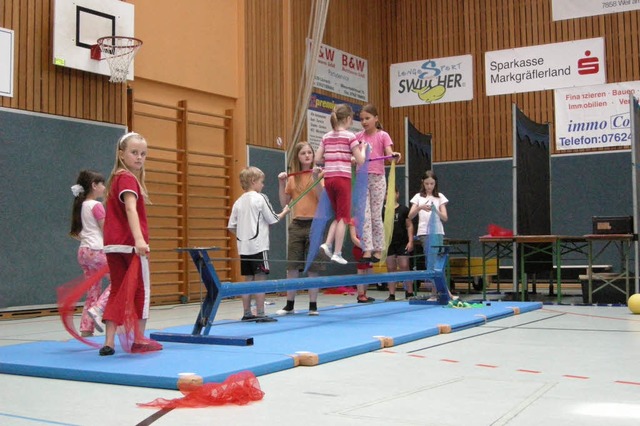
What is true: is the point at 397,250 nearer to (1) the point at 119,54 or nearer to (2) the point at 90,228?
(1) the point at 119,54

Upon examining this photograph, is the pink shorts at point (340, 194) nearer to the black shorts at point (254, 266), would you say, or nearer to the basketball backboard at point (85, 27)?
the black shorts at point (254, 266)

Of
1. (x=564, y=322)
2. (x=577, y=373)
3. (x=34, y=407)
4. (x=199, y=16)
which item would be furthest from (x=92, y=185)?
(x=199, y=16)

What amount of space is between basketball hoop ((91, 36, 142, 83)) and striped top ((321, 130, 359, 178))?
3404mm

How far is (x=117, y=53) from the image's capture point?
8.74m

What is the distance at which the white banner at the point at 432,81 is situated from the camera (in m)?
14.3

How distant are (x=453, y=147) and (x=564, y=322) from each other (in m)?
7.90

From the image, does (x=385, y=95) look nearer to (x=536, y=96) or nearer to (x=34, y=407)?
(x=536, y=96)

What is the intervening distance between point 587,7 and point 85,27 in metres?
9.07


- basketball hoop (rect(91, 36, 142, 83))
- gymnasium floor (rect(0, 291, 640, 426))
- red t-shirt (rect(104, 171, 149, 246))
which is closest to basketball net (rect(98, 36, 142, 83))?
basketball hoop (rect(91, 36, 142, 83))

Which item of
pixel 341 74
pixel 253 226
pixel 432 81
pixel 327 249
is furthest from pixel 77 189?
pixel 432 81

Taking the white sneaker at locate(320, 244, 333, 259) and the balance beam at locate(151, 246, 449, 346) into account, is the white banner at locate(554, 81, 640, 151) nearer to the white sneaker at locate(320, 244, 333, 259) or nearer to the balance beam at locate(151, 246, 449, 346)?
the white sneaker at locate(320, 244, 333, 259)

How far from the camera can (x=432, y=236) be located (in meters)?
8.40

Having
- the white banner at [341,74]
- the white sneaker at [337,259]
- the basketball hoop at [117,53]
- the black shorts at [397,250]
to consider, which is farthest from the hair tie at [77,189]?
the white banner at [341,74]

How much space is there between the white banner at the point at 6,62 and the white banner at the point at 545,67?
356 inches
